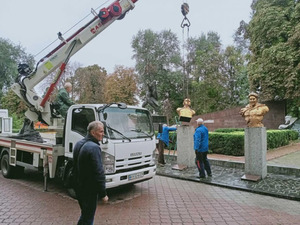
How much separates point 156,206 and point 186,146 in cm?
407

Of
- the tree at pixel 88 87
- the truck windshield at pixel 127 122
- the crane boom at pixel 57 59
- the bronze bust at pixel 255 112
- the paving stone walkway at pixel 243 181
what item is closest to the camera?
the truck windshield at pixel 127 122

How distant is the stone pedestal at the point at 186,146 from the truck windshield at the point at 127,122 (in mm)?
2973

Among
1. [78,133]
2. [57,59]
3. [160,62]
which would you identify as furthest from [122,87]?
[78,133]

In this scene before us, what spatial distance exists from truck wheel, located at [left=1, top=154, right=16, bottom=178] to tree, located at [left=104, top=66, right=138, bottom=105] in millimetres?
27540

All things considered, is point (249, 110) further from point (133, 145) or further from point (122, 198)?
point (122, 198)

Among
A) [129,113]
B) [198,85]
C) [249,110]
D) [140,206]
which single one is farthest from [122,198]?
[198,85]

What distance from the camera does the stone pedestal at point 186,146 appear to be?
9.05m

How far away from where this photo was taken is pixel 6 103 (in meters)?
32.2

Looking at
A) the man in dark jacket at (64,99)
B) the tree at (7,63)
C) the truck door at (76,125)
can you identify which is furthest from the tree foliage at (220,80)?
the tree at (7,63)

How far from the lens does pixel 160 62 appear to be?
34.8 meters

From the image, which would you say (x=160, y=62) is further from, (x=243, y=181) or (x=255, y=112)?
(x=243, y=181)

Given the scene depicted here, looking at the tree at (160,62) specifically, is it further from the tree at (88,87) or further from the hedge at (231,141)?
the hedge at (231,141)

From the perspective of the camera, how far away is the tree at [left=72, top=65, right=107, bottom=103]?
36969mm

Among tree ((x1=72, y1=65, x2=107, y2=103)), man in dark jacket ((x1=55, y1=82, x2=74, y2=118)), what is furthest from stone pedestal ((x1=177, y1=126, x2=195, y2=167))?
tree ((x1=72, y1=65, x2=107, y2=103))
